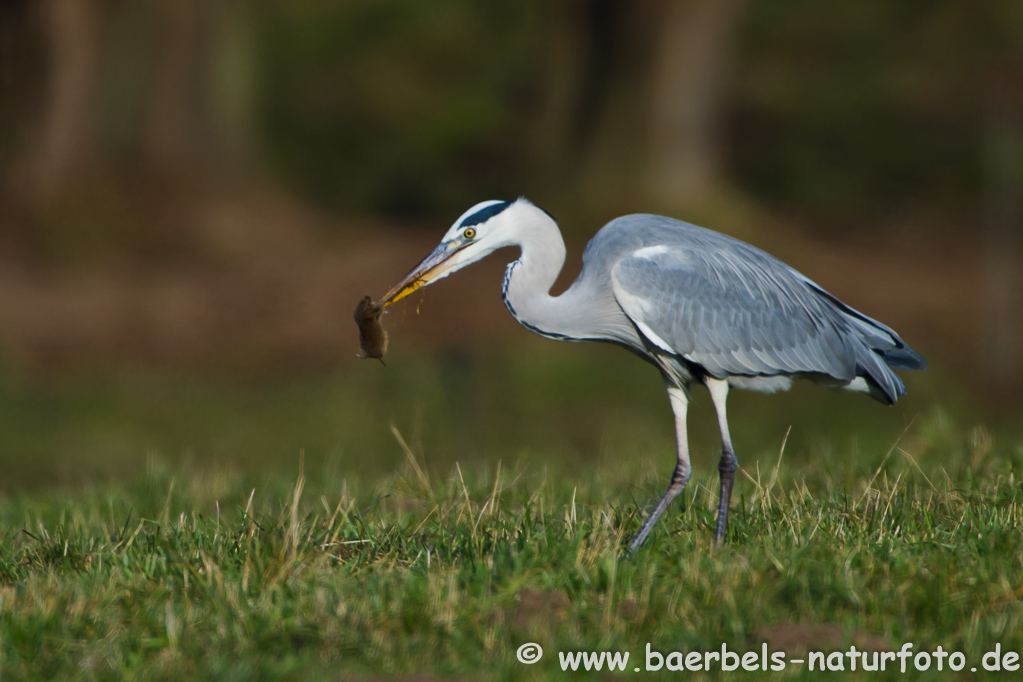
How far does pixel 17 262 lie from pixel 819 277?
29.4 feet

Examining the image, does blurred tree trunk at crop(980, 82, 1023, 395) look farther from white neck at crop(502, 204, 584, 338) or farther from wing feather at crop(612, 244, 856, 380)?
white neck at crop(502, 204, 584, 338)

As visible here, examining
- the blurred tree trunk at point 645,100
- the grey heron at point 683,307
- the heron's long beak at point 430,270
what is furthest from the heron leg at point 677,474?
the blurred tree trunk at point 645,100

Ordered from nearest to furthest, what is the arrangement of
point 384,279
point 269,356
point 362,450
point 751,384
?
point 751,384
point 362,450
point 269,356
point 384,279

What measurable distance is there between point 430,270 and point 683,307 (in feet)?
3.60

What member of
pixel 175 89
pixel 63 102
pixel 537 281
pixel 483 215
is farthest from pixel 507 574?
pixel 175 89

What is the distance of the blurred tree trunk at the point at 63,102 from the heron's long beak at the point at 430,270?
9.64 meters

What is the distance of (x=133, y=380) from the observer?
38.7 feet

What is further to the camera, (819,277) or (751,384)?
(819,277)

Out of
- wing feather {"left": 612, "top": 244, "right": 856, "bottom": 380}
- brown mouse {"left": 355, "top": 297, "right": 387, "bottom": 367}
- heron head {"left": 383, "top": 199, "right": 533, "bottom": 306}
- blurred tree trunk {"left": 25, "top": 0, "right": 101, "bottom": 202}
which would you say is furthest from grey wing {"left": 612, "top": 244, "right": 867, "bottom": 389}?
blurred tree trunk {"left": 25, "top": 0, "right": 101, "bottom": 202}

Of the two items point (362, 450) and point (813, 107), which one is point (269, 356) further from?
point (813, 107)

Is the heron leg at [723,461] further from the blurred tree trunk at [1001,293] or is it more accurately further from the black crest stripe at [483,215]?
the blurred tree trunk at [1001,293]

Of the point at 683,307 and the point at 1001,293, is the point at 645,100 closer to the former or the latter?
the point at 1001,293

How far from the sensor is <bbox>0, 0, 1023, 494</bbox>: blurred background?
1105cm

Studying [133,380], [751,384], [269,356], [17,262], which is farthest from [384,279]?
[751,384]
